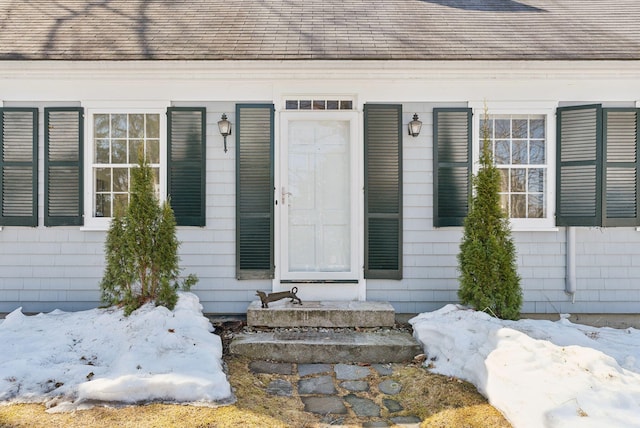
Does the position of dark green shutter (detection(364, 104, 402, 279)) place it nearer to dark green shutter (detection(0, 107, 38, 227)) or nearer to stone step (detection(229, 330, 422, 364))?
stone step (detection(229, 330, 422, 364))

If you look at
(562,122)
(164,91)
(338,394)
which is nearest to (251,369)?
(338,394)

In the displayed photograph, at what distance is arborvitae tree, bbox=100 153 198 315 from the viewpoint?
366cm

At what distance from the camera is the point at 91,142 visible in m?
4.40

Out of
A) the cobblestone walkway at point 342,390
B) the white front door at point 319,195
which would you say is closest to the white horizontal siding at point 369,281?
the white front door at point 319,195

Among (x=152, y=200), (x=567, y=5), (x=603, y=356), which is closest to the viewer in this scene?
(x=603, y=356)

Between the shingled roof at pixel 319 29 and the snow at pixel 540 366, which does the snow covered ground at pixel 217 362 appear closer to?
the snow at pixel 540 366

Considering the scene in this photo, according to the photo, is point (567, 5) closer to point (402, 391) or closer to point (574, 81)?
point (574, 81)

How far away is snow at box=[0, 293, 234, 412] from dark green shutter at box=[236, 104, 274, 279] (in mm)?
725

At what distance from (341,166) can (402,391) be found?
7.97 ft

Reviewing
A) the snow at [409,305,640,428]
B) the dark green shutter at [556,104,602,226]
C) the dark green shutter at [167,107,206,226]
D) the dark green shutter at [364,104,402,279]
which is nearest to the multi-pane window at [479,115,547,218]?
the dark green shutter at [556,104,602,226]

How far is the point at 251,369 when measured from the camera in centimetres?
326

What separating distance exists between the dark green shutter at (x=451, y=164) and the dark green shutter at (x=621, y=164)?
1452 mm

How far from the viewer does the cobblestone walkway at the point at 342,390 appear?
2.60 meters

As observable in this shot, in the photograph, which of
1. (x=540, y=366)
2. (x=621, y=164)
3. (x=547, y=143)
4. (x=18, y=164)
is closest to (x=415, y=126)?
(x=547, y=143)
